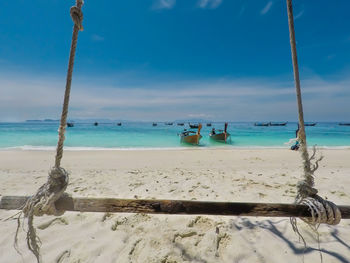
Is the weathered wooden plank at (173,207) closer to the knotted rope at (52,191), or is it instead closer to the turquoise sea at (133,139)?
the knotted rope at (52,191)

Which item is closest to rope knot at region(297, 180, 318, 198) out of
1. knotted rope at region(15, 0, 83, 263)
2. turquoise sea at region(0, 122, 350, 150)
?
turquoise sea at region(0, 122, 350, 150)

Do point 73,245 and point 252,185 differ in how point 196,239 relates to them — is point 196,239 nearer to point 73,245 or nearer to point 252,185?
point 73,245

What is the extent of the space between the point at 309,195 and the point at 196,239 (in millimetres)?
1438

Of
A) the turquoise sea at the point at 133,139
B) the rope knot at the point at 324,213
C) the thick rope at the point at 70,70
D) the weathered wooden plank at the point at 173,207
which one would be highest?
the thick rope at the point at 70,70

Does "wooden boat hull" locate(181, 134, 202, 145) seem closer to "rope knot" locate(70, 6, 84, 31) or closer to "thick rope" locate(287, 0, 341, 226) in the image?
"thick rope" locate(287, 0, 341, 226)

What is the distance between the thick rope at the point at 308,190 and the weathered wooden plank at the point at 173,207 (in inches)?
3.0

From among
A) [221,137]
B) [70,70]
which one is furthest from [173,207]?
[221,137]

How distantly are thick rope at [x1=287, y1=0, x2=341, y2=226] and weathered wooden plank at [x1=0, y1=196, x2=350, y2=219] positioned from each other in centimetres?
8

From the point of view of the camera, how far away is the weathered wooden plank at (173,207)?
1472 mm

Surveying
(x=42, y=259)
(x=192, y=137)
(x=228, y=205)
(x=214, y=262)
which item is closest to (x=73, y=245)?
(x=42, y=259)

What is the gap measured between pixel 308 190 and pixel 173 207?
4.00 ft

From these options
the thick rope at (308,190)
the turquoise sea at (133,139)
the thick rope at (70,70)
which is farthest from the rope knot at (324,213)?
the thick rope at (70,70)

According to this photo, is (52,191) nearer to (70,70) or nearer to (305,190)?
(70,70)

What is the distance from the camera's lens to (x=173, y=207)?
1510 mm
